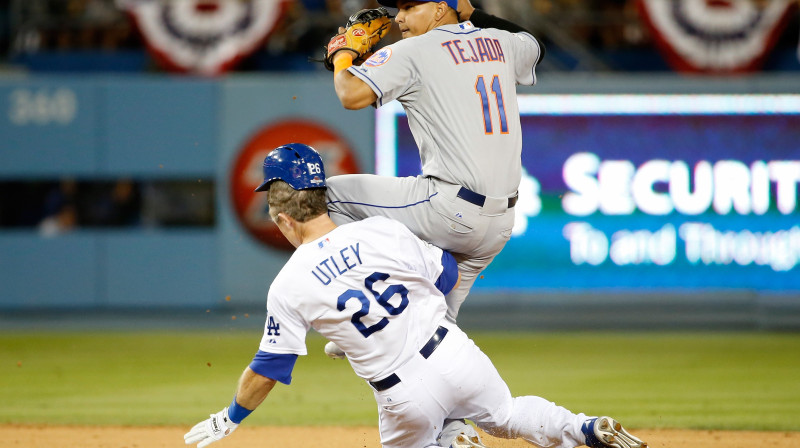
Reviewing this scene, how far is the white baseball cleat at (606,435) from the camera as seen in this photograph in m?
4.07

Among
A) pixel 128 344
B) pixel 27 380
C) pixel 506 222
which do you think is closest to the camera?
pixel 506 222

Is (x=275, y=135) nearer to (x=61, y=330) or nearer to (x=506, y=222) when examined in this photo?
(x=61, y=330)

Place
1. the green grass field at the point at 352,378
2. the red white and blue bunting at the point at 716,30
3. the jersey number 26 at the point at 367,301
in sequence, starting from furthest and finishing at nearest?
the red white and blue bunting at the point at 716,30, the green grass field at the point at 352,378, the jersey number 26 at the point at 367,301

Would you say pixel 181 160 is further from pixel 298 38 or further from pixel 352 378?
pixel 352 378

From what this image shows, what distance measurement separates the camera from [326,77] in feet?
40.8

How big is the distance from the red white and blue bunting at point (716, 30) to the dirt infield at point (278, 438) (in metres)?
6.62

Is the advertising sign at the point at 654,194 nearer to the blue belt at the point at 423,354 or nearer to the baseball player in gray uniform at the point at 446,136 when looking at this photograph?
the baseball player in gray uniform at the point at 446,136

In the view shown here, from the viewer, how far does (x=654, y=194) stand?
Answer: 1166 centimetres

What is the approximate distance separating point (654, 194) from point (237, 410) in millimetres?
8454

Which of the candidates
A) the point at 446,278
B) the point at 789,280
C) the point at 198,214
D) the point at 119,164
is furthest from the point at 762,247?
the point at 446,278

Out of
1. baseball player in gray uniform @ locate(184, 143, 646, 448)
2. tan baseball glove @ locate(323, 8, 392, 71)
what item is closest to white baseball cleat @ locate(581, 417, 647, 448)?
baseball player in gray uniform @ locate(184, 143, 646, 448)

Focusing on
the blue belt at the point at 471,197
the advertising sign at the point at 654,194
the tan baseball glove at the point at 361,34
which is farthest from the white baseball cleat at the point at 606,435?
the advertising sign at the point at 654,194

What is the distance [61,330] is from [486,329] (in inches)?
194

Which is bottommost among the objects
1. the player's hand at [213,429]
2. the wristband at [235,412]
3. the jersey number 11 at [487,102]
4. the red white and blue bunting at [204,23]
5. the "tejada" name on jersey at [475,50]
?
the player's hand at [213,429]
